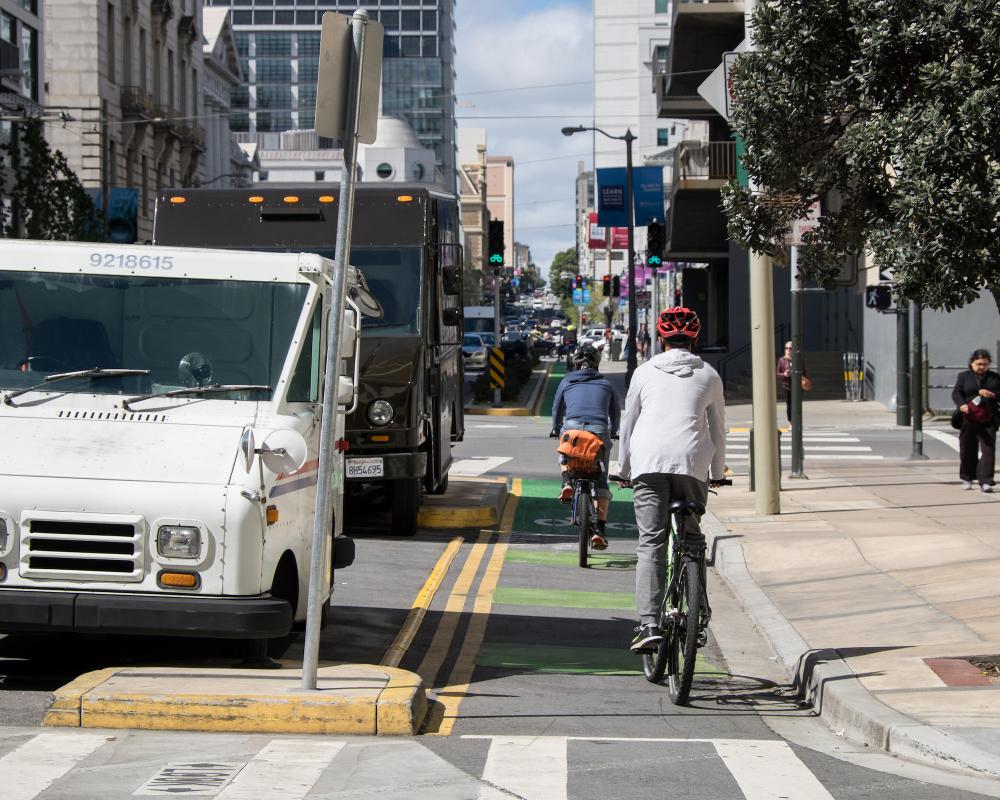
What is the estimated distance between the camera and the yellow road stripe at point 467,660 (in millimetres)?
7461

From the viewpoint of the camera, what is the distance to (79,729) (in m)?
6.93

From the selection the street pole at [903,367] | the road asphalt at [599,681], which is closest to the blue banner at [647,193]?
the street pole at [903,367]

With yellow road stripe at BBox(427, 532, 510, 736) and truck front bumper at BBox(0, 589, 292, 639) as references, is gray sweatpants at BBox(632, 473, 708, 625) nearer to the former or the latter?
yellow road stripe at BBox(427, 532, 510, 736)

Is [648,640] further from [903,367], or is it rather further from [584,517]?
[903,367]

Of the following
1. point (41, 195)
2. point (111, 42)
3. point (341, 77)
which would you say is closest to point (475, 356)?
point (41, 195)

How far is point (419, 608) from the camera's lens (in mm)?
11000

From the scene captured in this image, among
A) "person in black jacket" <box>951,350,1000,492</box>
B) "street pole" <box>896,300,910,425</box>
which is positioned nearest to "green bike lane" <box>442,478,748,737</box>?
"person in black jacket" <box>951,350,1000,492</box>

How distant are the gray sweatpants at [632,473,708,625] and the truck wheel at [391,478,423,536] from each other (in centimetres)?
679

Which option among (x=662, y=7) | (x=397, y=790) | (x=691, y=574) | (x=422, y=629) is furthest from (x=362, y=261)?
(x=662, y=7)

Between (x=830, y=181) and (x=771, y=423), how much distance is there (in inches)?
272

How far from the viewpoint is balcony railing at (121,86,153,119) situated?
6359 cm

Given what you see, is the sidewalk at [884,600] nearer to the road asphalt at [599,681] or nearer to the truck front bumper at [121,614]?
the road asphalt at [599,681]

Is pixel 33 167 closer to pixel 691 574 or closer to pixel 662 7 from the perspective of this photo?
pixel 691 574

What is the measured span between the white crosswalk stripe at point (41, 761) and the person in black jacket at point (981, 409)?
1416cm
